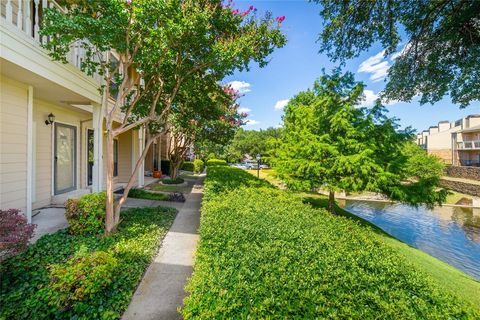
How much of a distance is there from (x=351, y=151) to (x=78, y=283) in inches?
A: 306

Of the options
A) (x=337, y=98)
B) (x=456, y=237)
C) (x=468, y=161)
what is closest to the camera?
(x=337, y=98)

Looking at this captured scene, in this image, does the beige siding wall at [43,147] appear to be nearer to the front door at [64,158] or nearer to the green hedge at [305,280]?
the front door at [64,158]

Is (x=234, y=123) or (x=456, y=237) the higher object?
(x=234, y=123)

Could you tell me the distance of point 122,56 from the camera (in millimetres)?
5520

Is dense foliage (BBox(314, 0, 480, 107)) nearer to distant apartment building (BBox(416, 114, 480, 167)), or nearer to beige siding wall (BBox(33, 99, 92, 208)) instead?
beige siding wall (BBox(33, 99, 92, 208))

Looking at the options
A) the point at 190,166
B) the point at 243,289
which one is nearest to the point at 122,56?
the point at 243,289

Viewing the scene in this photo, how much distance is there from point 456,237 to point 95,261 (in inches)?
625

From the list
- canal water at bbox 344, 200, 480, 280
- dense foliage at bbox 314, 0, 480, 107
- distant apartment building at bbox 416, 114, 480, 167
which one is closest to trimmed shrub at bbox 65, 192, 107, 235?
dense foliage at bbox 314, 0, 480, 107

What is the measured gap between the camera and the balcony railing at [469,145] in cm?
2950

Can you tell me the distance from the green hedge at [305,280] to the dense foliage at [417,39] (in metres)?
6.43

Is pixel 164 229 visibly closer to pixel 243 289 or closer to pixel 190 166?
pixel 243 289

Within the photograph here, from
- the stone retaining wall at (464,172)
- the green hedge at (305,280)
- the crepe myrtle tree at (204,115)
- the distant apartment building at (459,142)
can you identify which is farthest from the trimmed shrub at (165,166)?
the distant apartment building at (459,142)

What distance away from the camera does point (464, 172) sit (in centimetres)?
2655

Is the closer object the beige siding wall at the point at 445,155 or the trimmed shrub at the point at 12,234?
the trimmed shrub at the point at 12,234
